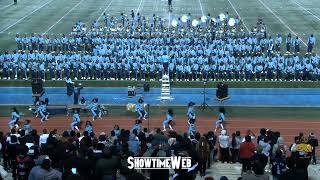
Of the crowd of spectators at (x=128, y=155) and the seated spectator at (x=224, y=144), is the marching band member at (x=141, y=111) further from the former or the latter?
the seated spectator at (x=224, y=144)

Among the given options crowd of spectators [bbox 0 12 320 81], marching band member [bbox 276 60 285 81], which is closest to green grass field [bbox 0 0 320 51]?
crowd of spectators [bbox 0 12 320 81]

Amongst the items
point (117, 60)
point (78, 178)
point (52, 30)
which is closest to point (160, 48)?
point (117, 60)

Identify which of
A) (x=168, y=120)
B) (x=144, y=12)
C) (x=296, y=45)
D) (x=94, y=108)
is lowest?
(x=168, y=120)

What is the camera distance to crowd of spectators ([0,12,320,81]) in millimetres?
30312

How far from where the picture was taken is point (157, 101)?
27.4 metres

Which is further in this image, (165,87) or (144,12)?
(144,12)

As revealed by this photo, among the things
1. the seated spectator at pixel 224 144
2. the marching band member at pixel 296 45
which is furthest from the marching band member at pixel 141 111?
the marching band member at pixel 296 45

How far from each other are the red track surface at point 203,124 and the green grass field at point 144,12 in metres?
12.5

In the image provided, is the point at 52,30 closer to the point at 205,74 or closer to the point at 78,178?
the point at 205,74

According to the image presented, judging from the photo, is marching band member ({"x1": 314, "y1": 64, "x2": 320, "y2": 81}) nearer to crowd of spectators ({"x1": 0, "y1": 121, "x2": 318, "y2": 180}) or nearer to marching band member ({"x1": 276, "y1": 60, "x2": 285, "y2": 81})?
marching band member ({"x1": 276, "y1": 60, "x2": 285, "y2": 81})

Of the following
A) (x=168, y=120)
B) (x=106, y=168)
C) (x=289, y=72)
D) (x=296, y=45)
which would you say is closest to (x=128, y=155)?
(x=106, y=168)

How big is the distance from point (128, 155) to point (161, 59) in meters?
17.0

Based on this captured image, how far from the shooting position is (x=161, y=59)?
30.3m

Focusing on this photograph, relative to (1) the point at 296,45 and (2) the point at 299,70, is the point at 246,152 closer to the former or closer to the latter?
(2) the point at 299,70
